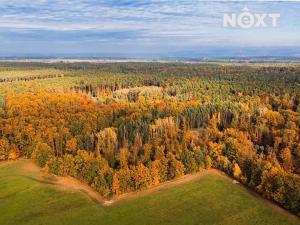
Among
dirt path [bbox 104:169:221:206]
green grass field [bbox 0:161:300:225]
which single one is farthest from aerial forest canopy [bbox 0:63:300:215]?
green grass field [bbox 0:161:300:225]

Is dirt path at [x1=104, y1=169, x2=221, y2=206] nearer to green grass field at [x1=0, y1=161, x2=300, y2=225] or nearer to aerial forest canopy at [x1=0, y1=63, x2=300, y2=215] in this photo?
aerial forest canopy at [x1=0, y1=63, x2=300, y2=215]

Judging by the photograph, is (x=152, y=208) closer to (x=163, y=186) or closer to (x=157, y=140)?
(x=163, y=186)

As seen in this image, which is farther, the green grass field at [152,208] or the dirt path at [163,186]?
the dirt path at [163,186]

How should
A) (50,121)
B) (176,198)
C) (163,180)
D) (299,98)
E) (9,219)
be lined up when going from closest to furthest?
(9,219) → (176,198) → (163,180) → (50,121) → (299,98)

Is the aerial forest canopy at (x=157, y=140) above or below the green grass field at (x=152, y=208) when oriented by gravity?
above

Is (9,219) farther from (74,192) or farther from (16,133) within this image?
(16,133)

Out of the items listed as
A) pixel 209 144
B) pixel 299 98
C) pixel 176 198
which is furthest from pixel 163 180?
pixel 299 98

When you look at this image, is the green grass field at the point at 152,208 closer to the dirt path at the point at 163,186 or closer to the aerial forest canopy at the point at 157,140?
the dirt path at the point at 163,186

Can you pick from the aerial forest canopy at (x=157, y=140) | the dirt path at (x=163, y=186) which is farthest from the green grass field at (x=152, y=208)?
the aerial forest canopy at (x=157, y=140)
